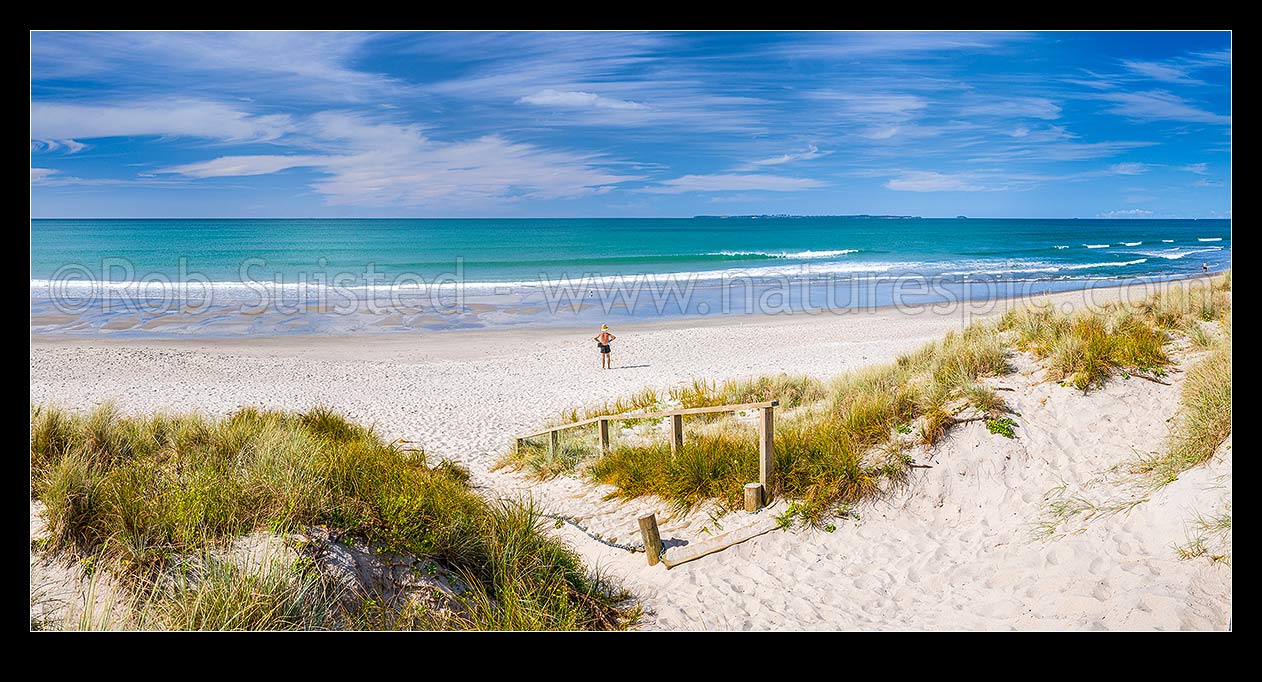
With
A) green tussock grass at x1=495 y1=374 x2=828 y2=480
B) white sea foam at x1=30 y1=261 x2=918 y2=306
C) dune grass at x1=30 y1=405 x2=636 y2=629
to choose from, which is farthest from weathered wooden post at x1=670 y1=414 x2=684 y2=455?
white sea foam at x1=30 y1=261 x2=918 y2=306

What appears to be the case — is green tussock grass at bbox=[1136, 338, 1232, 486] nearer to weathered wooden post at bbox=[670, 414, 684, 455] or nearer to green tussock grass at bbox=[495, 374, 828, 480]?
weathered wooden post at bbox=[670, 414, 684, 455]

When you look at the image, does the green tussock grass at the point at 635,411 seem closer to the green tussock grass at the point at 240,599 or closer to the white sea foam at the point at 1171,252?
the green tussock grass at the point at 240,599

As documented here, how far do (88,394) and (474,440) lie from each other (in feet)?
32.7

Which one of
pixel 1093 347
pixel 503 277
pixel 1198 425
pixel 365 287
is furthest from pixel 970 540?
pixel 503 277

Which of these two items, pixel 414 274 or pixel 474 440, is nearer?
pixel 474 440

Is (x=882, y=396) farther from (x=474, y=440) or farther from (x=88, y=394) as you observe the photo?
(x=88, y=394)

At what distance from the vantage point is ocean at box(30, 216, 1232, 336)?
30609 millimetres

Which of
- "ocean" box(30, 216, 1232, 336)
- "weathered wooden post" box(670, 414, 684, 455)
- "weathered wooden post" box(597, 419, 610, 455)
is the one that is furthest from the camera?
"ocean" box(30, 216, 1232, 336)

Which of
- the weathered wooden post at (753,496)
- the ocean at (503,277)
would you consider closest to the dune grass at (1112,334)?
the weathered wooden post at (753,496)

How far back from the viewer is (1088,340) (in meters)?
9.05

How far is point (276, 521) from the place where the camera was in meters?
4.51

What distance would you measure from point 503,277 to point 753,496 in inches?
1677

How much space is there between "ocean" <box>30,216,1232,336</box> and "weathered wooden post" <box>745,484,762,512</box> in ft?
72.9
